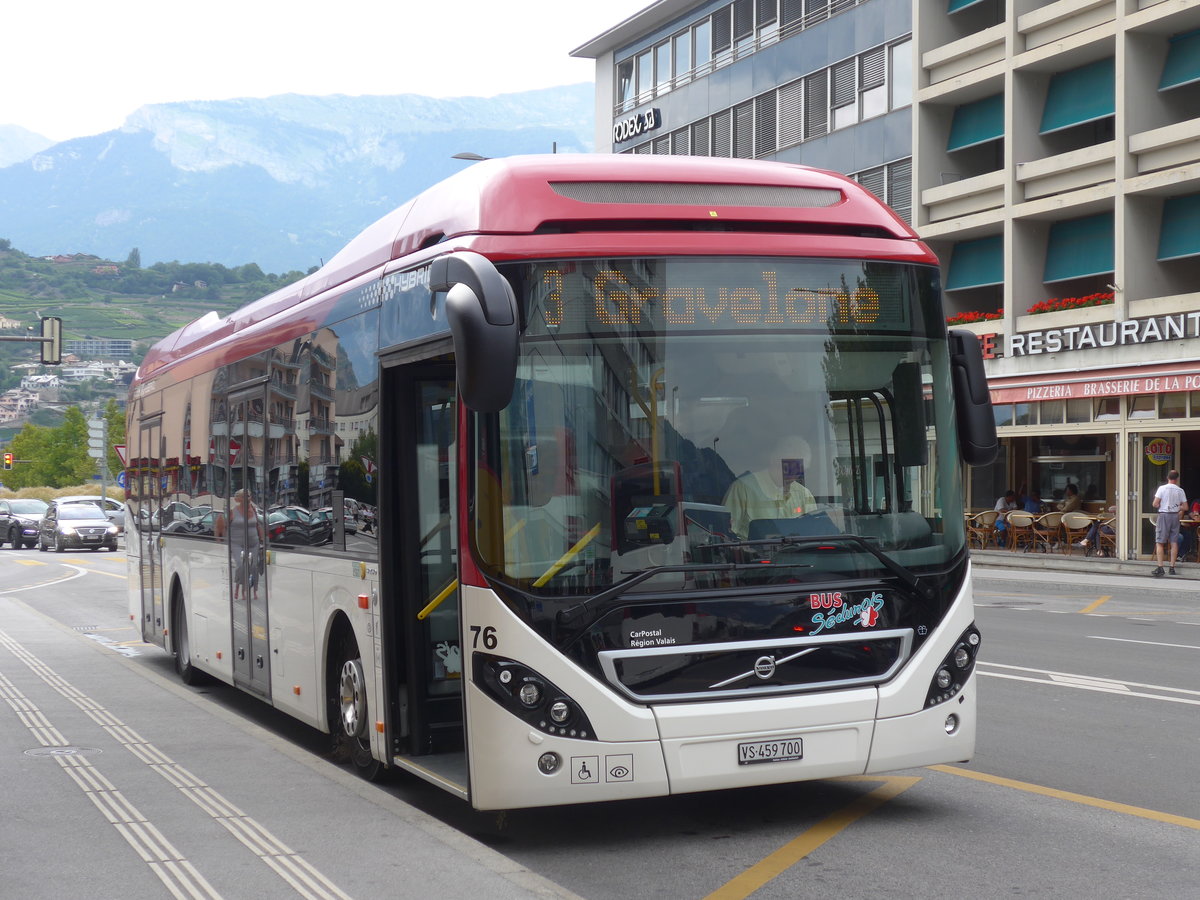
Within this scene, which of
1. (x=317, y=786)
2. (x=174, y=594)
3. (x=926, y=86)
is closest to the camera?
(x=317, y=786)

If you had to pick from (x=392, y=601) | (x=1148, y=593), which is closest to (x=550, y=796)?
(x=392, y=601)

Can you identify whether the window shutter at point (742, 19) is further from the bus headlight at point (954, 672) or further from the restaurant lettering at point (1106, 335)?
the bus headlight at point (954, 672)

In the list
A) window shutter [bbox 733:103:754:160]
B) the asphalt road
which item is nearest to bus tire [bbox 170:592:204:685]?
the asphalt road

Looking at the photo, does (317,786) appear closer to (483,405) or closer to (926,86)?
(483,405)

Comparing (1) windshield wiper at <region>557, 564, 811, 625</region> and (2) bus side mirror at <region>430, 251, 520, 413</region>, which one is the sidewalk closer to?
(1) windshield wiper at <region>557, 564, 811, 625</region>

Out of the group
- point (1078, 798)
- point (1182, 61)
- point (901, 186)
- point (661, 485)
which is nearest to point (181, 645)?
point (661, 485)

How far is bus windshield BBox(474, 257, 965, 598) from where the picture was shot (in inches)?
242

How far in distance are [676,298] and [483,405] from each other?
1.10 m

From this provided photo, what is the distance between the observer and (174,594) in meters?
13.1

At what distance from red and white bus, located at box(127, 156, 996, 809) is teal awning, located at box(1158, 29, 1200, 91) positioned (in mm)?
23971

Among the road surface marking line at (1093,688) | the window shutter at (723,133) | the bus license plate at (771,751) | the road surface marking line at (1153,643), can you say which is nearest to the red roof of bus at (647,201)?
the bus license plate at (771,751)

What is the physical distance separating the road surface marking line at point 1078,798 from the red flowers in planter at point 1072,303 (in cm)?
2343

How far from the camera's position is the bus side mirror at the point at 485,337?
5754 mm

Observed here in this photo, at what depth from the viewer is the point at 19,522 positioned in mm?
48438
